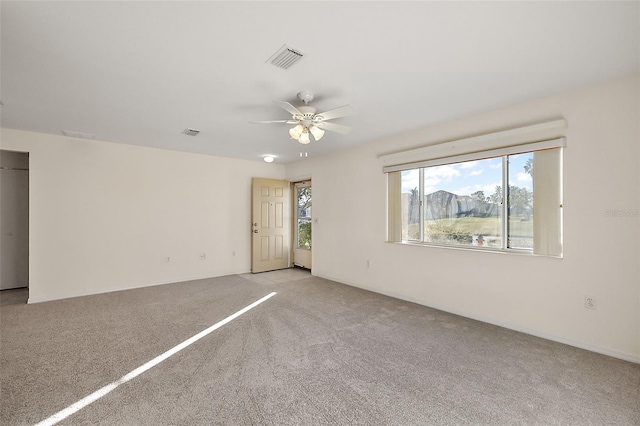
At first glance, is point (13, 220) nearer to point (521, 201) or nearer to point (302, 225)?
point (302, 225)

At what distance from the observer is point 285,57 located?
2.12 m

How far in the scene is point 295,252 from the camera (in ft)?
22.0

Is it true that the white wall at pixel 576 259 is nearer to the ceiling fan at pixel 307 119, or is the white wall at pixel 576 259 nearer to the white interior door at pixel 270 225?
the ceiling fan at pixel 307 119

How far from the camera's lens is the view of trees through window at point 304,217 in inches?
256

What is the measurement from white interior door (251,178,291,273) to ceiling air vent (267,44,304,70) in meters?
3.99

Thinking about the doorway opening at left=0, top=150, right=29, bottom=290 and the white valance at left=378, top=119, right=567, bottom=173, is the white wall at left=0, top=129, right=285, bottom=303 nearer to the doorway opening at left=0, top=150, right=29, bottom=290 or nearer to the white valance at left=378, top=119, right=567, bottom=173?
the doorway opening at left=0, top=150, right=29, bottom=290

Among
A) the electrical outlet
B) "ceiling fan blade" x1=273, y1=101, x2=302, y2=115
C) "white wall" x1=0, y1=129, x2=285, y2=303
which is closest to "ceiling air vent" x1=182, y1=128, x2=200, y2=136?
"white wall" x1=0, y1=129, x2=285, y2=303

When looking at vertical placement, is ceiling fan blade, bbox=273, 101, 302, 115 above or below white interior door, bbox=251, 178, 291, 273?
above

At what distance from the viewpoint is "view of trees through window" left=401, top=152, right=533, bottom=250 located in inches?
124

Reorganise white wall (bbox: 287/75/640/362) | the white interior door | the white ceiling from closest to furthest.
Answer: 1. the white ceiling
2. white wall (bbox: 287/75/640/362)
3. the white interior door

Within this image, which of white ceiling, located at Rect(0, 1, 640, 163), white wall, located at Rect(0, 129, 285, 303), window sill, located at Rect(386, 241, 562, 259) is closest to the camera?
white ceiling, located at Rect(0, 1, 640, 163)

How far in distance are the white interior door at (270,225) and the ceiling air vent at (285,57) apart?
399 centimetres

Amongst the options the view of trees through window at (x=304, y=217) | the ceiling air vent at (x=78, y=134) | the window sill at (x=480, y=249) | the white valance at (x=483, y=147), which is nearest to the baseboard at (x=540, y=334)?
the window sill at (x=480, y=249)

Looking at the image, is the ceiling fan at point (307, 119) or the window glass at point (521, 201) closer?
the ceiling fan at point (307, 119)
